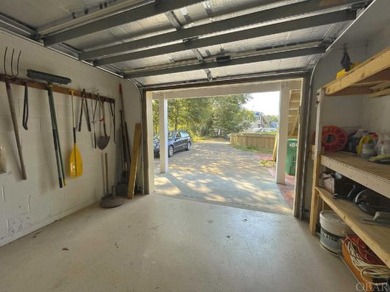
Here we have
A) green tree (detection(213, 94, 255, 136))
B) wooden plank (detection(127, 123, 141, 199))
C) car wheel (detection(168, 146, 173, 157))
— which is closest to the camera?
wooden plank (detection(127, 123, 141, 199))

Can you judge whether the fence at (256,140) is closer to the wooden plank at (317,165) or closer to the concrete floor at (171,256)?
the concrete floor at (171,256)

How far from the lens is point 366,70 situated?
115 centimetres

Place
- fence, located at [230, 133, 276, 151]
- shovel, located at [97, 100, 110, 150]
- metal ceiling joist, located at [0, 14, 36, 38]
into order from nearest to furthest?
metal ceiling joist, located at [0, 14, 36, 38] → shovel, located at [97, 100, 110, 150] → fence, located at [230, 133, 276, 151]

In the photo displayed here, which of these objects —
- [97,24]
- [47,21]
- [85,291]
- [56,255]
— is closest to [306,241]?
[85,291]

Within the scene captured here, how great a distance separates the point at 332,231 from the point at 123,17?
2666mm

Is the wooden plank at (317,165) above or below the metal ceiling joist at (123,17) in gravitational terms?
below

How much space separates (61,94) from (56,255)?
1.90 metres

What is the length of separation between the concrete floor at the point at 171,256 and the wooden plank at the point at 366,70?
157 cm

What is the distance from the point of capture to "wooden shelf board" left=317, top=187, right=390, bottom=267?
1.07 metres

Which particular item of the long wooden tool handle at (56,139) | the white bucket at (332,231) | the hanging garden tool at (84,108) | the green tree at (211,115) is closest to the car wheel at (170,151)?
the green tree at (211,115)

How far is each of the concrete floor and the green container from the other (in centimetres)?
267

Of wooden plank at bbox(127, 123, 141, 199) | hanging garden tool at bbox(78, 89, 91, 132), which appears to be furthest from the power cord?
hanging garden tool at bbox(78, 89, 91, 132)

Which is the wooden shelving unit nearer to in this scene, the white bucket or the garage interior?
the garage interior

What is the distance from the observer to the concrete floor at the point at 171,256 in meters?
1.51
